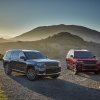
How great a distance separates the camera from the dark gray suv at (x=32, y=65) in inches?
356

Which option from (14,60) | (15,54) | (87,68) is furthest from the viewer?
(87,68)

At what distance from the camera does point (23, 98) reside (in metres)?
6.08

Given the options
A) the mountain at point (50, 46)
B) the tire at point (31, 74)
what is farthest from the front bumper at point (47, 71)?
the mountain at point (50, 46)

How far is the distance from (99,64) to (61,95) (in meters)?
6.16

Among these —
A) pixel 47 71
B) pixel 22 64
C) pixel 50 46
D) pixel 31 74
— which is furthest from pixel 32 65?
pixel 50 46

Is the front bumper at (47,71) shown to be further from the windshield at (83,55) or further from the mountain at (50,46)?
the mountain at (50,46)

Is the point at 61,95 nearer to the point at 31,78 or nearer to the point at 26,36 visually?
the point at 31,78

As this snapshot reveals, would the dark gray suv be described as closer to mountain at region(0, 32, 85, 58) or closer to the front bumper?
the front bumper

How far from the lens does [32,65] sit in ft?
Result: 30.2

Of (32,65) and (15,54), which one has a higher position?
(15,54)

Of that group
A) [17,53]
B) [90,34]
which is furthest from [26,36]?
[17,53]

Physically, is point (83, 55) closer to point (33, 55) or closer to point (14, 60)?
point (33, 55)

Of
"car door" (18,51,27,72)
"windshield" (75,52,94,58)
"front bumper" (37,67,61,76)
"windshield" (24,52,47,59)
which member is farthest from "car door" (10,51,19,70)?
"windshield" (75,52,94,58)

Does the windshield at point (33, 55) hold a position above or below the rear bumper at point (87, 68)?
above
